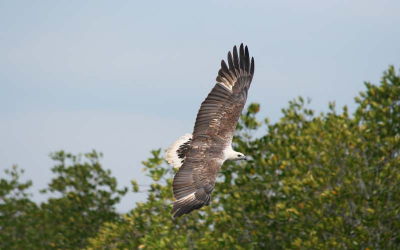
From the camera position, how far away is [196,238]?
15633 millimetres

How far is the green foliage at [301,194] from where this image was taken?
14.3 metres

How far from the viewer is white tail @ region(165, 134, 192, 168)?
41.9 ft

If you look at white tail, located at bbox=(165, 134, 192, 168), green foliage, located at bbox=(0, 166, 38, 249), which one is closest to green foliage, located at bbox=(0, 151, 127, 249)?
green foliage, located at bbox=(0, 166, 38, 249)

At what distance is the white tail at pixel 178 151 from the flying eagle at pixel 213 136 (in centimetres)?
2

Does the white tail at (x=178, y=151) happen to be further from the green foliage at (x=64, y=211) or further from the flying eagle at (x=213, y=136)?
the green foliage at (x=64, y=211)

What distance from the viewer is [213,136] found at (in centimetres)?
1204

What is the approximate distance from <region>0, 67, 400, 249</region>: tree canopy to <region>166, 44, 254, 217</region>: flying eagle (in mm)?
3039

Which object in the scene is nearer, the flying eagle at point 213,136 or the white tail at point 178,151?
the flying eagle at point 213,136

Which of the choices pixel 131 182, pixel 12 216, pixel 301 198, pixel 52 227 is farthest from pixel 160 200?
pixel 12 216

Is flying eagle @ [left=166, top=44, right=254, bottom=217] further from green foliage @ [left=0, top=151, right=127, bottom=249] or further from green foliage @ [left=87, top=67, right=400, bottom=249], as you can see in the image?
green foliage @ [left=0, top=151, right=127, bottom=249]

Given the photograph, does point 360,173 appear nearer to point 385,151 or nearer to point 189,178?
point 385,151

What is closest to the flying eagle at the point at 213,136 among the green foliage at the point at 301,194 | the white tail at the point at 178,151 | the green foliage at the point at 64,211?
the white tail at the point at 178,151

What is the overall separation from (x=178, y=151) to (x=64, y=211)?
9105mm

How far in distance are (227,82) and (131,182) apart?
204 inches
